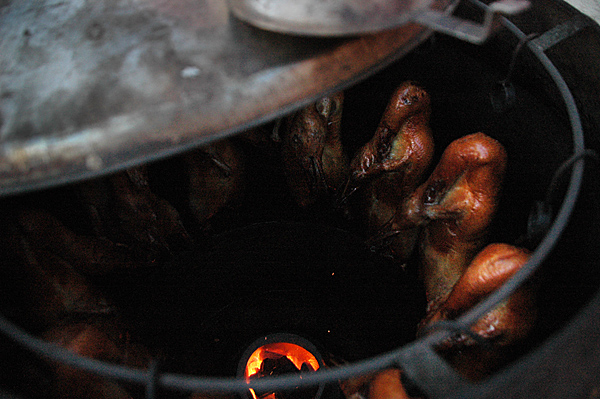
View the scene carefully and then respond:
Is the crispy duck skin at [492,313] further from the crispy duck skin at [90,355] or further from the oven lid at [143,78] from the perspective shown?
the crispy duck skin at [90,355]

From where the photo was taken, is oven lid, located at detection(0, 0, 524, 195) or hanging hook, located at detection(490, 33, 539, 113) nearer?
oven lid, located at detection(0, 0, 524, 195)

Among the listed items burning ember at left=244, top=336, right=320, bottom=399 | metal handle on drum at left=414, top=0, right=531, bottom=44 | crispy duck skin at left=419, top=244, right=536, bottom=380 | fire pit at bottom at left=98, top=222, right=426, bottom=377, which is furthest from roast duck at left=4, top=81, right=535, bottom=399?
metal handle on drum at left=414, top=0, right=531, bottom=44

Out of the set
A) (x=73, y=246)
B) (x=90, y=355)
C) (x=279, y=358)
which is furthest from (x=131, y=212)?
(x=279, y=358)

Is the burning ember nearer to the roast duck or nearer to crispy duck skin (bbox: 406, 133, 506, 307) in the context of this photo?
the roast duck

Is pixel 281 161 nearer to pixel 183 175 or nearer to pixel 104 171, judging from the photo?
pixel 183 175

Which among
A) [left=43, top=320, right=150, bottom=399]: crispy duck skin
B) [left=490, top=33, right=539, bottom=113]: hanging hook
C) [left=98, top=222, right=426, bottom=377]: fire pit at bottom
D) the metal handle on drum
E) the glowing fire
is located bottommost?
the glowing fire
